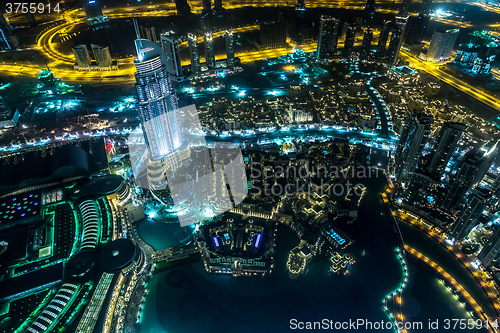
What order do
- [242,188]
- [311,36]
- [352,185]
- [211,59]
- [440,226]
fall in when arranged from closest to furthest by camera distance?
[440,226] → [242,188] → [352,185] → [211,59] → [311,36]

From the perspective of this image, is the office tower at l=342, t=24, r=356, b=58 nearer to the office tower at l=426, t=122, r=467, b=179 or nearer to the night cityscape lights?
the night cityscape lights

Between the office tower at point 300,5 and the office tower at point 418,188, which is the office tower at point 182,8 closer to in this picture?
the office tower at point 300,5

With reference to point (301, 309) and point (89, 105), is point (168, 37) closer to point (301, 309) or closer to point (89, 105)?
point (89, 105)

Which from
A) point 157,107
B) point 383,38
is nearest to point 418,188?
point 157,107

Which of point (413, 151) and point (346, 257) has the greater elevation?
point (413, 151)

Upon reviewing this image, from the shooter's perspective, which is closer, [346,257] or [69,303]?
[69,303]

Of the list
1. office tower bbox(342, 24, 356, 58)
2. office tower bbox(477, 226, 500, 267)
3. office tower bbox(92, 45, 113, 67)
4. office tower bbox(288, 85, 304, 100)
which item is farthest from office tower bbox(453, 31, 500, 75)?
office tower bbox(92, 45, 113, 67)

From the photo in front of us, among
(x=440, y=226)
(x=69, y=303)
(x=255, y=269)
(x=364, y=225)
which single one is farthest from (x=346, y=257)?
(x=69, y=303)
